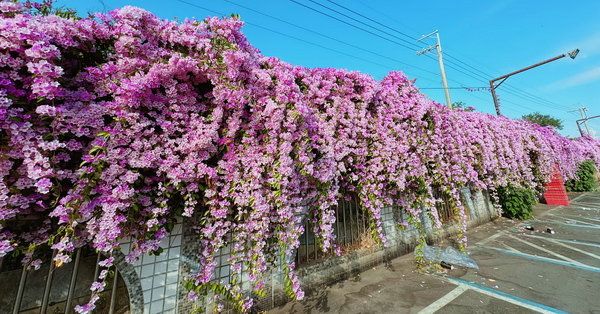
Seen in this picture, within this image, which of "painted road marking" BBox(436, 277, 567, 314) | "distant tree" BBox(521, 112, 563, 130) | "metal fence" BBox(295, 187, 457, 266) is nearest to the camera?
"painted road marking" BBox(436, 277, 567, 314)

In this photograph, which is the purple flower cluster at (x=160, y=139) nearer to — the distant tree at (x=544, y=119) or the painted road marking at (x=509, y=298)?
the painted road marking at (x=509, y=298)

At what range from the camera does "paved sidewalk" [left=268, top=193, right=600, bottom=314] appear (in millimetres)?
3283

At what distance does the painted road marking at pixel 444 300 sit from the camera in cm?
321

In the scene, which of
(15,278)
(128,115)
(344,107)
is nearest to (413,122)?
(344,107)

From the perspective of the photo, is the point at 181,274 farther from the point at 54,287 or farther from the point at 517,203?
the point at 517,203

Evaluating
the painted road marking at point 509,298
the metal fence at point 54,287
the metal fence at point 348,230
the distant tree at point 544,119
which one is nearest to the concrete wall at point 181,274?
the metal fence at point 54,287

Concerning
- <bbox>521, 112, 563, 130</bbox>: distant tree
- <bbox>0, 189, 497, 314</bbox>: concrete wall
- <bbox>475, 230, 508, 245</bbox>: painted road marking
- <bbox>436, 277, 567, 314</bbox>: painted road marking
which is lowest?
<bbox>436, 277, 567, 314</bbox>: painted road marking

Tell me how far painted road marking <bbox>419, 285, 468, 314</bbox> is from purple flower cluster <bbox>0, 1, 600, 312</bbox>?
5.52 feet

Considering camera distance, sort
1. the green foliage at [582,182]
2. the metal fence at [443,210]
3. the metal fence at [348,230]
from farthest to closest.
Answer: the green foliage at [582,182]
the metal fence at [443,210]
the metal fence at [348,230]

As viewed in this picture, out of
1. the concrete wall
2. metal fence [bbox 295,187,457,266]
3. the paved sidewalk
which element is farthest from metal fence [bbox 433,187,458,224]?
the concrete wall

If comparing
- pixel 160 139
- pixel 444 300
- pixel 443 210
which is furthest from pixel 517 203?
pixel 160 139

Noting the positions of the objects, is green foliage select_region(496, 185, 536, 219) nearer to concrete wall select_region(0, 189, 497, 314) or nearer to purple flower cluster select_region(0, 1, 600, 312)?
concrete wall select_region(0, 189, 497, 314)

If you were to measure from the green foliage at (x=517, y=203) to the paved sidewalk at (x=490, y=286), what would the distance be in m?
2.64

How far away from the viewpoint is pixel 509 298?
11.4ft
